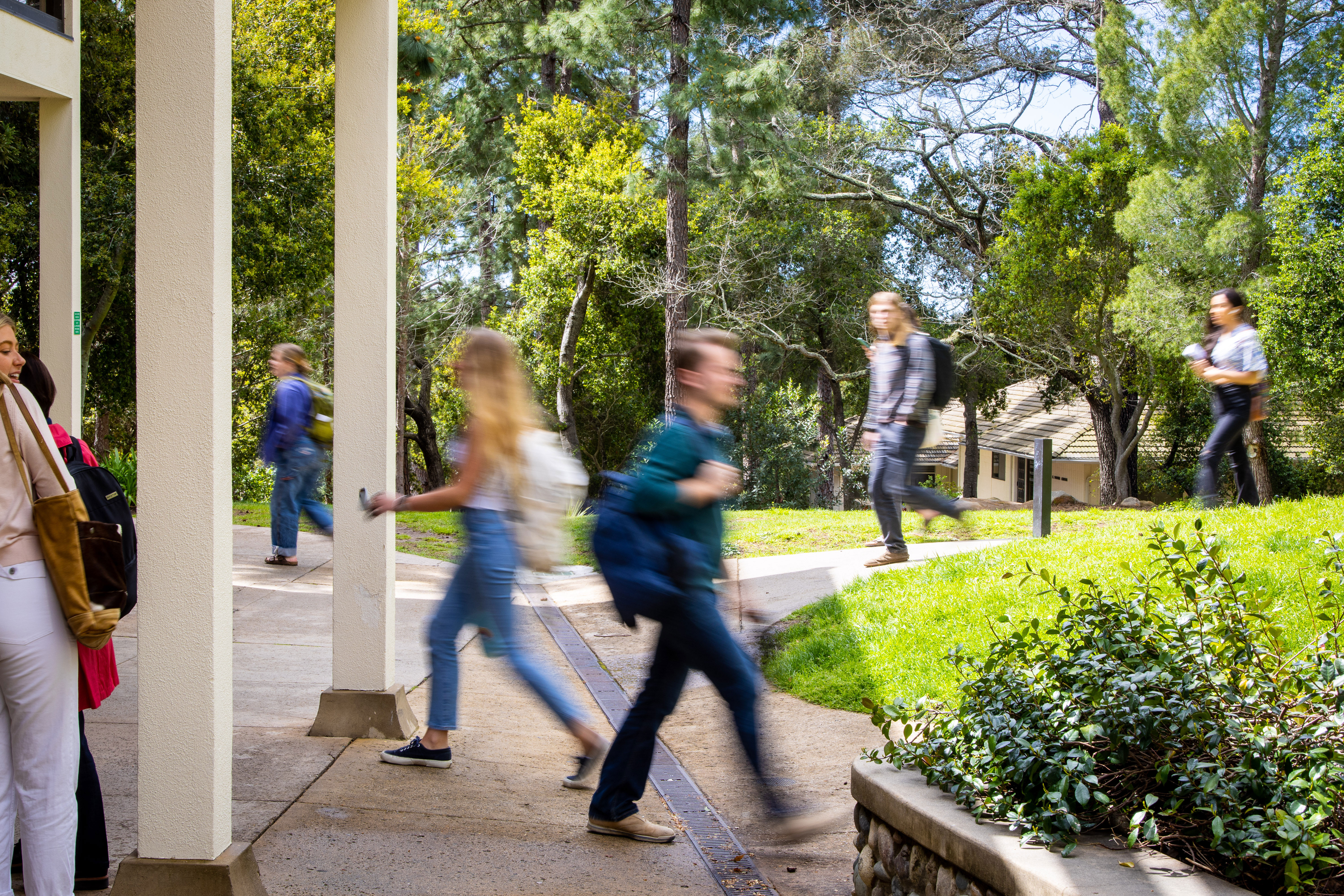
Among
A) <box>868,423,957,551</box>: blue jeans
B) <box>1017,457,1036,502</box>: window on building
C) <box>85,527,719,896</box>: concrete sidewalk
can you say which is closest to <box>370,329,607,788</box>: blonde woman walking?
<box>85,527,719,896</box>: concrete sidewalk

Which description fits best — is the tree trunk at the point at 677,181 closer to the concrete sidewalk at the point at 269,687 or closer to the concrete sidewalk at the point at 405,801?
the concrete sidewalk at the point at 269,687

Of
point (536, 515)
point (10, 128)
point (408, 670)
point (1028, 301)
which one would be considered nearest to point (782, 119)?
point (1028, 301)

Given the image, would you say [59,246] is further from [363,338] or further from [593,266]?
[593,266]

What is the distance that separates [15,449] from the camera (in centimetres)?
287

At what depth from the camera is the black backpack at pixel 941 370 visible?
620 centimetres

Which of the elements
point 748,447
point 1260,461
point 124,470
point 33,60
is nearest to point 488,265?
point 748,447

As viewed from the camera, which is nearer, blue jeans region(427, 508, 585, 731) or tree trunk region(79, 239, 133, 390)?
blue jeans region(427, 508, 585, 731)

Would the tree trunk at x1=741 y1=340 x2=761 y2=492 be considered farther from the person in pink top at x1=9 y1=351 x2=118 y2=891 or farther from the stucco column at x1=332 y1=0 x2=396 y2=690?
the person in pink top at x1=9 y1=351 x2=118 y2=891

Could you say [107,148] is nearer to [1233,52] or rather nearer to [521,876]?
[521,876]

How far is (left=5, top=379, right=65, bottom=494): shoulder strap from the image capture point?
291cm

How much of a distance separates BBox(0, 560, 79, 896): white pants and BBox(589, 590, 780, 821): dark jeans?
1.77 meters

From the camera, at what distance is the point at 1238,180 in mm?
19141

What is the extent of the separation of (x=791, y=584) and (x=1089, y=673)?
18.4 ft

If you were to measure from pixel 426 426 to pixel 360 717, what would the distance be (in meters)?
24.7
